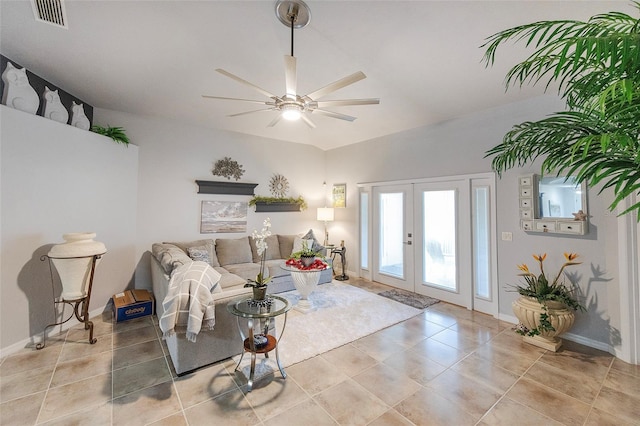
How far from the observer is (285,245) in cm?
591

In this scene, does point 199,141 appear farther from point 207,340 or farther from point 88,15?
point 207,340

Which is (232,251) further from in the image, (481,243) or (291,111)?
(481,243)

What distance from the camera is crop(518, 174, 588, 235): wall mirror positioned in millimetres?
3125

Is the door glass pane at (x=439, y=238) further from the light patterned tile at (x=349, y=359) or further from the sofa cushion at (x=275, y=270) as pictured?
the sofa cushion at (x=275, y=270)

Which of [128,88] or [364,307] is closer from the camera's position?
[128,88]

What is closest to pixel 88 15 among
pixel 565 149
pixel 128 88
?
pixel 128 88

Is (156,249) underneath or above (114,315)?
above

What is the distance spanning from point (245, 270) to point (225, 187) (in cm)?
181

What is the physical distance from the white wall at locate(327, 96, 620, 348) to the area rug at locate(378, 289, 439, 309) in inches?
41.3

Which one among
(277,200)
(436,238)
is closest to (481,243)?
(436,238)

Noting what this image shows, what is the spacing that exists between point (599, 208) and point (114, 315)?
6.36m

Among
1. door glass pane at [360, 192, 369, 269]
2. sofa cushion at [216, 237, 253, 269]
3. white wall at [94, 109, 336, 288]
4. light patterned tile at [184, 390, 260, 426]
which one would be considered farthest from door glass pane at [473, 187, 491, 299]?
sofa cushion at [216, 237, 253, 269]

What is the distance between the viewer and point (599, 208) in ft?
9.88

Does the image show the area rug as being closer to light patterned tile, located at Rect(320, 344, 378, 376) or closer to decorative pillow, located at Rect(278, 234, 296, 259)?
light patterned tile, located at Rect(320, 344, 378, 376)
